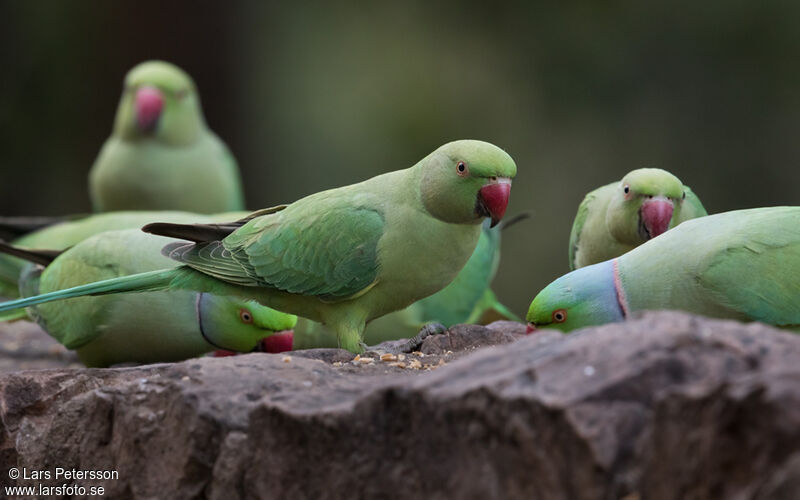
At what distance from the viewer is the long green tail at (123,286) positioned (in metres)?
3.52

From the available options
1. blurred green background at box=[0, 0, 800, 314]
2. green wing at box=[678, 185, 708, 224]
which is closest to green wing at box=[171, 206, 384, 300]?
green wing at box=[678, 185, 708, 224]

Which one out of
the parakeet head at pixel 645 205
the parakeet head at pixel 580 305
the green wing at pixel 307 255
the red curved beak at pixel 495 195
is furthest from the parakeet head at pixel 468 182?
the parakeet head at pixel 645 205

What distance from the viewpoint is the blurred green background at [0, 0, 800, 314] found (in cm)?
932

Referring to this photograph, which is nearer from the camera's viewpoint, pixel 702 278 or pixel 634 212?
pixel 702 278

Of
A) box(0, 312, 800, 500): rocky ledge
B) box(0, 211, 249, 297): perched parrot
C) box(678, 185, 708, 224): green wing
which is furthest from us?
box(0, 211, 249, 297): perched parrot

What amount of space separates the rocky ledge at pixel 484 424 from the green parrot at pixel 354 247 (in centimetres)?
65

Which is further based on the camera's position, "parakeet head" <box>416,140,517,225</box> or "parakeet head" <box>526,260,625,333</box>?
"parakeet head" <box>416,140,517,225</box>

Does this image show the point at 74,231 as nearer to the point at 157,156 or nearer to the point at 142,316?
the point at 142,316

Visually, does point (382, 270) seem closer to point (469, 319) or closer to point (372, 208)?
point (372, 208)

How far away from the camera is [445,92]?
10.3 meters

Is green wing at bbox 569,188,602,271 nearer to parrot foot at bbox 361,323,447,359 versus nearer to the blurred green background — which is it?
parrot foot at bbox 361,323,447,359

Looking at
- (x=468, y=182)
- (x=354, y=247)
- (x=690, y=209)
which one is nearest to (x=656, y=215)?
(x=690, y=209)

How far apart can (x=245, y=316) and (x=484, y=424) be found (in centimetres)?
207

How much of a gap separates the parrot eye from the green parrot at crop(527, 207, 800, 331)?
1258 mm
